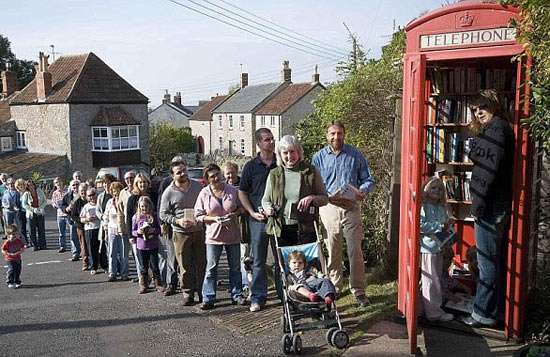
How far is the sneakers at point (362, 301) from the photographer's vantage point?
646 cm

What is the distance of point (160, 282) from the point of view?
8.16 meters

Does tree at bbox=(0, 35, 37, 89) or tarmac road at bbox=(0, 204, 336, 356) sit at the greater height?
tree at bbox=(0, 35, 37, 89)

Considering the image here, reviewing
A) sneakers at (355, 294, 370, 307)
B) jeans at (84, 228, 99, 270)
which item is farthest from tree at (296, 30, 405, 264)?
jeans at (84, 228, 99, 270)

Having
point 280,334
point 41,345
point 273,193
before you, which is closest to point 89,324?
point 41,345

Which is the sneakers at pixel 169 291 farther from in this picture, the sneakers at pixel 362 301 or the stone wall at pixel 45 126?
the stone wall at pixel 45 126

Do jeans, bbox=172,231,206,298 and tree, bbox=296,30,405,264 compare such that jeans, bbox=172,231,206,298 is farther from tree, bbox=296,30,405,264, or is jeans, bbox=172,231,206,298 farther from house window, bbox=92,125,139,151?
house window, bbox=92,125,139,151

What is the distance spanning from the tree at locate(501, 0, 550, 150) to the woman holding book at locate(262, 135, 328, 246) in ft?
7.39

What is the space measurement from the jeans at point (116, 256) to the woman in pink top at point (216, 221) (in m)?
2.50

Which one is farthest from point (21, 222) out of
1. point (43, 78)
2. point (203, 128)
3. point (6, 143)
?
point (203, 128)

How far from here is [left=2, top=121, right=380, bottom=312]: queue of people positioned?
19.5 feet

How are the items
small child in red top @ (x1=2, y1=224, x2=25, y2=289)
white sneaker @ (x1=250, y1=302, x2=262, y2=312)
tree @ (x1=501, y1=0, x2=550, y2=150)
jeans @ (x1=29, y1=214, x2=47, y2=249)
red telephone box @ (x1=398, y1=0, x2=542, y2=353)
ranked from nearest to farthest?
tree @ (x1=501, y1=0, x2=550, y2=150), red telephone box @ (x1=398, y1=0, x2=542, y2=353), white sneaker @ (x1=250, y1=302, x2=262, y2=312), small child in red top @ (x1=2, y1=224, x2=25, y2=289), jeans @ (x1=29, y1=214, x2=47, y2=249)

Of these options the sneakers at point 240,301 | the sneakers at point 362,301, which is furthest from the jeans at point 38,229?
the sneakers at point 362,301

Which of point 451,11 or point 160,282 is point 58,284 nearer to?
point 160,282

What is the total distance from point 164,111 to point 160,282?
66.9 m
